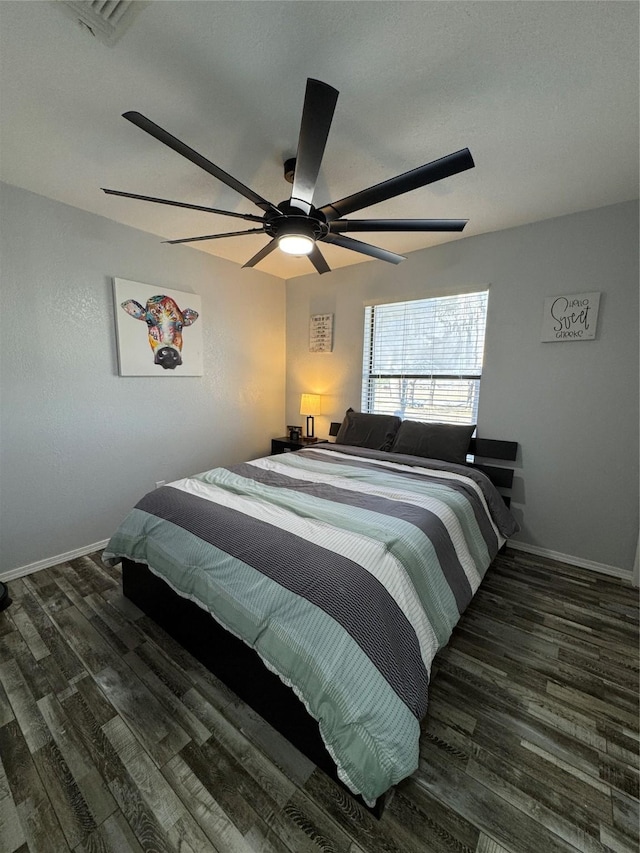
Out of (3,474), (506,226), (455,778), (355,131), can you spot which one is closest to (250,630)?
(455,778)

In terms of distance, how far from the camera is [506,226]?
265cm

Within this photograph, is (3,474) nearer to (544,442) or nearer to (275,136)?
(275,136)

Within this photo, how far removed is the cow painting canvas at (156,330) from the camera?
271 centimetres

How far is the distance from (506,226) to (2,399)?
154 inches

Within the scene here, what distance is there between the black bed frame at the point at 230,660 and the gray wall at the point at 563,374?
2.37m

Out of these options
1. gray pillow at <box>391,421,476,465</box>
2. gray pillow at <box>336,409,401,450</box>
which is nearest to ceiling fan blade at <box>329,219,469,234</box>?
gray pillow at <box>391,421,476,465</box>

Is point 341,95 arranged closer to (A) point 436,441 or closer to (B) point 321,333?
(A) point 436,441

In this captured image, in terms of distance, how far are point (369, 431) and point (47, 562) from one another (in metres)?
2.80

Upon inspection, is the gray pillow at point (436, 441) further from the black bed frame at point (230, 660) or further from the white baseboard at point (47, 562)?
the white baseboard at point (47, 562)

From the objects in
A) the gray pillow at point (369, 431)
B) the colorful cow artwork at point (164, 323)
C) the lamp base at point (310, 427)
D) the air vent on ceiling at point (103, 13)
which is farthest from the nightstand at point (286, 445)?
the air vent on ceiling at point (103, 13)

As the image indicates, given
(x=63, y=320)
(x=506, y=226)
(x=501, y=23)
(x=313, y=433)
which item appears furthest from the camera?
(x=313, y=433)

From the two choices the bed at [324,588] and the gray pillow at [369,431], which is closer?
the bed at [324,588]

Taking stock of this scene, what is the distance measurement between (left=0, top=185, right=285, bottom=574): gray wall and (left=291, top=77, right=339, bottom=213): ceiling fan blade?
1.92 m

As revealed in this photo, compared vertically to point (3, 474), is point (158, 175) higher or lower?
higher
